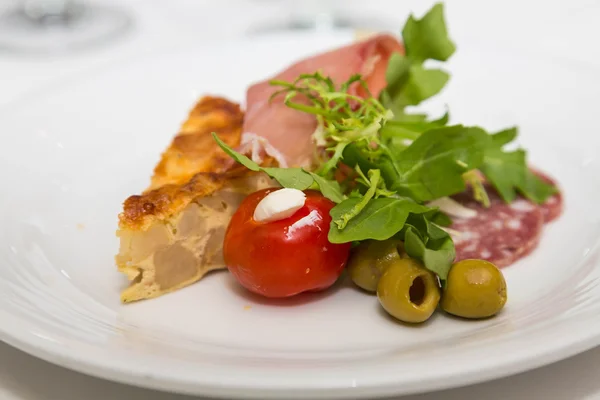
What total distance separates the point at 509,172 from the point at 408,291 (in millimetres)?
877

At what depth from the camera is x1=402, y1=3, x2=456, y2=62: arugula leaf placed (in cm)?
259

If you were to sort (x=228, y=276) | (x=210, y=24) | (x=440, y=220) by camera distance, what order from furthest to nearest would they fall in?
(x=210, y=24)
(x=440, y=220)
(x=228, y=276)

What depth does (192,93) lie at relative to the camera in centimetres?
340

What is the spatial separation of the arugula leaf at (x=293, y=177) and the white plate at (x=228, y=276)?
0.29 m

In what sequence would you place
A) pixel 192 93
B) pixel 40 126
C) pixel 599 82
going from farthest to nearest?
pixel 192 93, pixel 599 82, pixel 40 126

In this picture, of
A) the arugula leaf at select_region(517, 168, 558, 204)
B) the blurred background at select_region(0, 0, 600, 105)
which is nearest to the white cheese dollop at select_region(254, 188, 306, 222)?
the arugula leaf at select_region(517, 168, 558, 204)

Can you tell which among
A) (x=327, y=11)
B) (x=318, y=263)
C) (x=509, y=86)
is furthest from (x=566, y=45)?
(x=318, y=263)

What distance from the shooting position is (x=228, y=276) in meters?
2.28

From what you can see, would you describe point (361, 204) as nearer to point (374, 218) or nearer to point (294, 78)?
point (374, 218)

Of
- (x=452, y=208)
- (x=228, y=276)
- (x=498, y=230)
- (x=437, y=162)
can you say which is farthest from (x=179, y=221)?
(x=498, y=230)

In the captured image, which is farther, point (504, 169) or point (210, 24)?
point (210, 24)

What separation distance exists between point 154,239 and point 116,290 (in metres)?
0.18

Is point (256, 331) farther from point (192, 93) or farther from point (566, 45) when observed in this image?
point (566, 45)

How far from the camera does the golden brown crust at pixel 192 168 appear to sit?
7.05 feet
